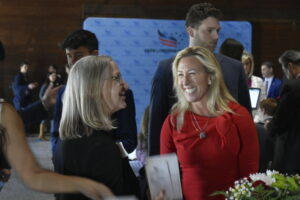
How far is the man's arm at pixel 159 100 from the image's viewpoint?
2898mm

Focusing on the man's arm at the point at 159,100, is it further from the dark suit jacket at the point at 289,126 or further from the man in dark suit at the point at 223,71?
the dark suit jacket at the point at 289,126

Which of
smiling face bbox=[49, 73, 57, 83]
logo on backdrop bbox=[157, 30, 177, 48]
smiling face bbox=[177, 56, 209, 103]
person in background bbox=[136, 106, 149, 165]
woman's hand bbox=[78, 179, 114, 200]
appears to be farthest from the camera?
logo on backdrop bbox=[157, 30, 177, 48]

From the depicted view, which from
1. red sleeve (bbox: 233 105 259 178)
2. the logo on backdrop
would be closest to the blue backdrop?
the logo on backdrop

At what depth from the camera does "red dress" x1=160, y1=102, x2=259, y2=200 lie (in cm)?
242

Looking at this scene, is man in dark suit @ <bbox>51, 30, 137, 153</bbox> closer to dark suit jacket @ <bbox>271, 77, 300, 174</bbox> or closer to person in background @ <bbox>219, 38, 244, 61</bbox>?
person in background @ <bbox>219, 38, 244, 61</bbox>

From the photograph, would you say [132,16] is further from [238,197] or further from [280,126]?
[238,197]

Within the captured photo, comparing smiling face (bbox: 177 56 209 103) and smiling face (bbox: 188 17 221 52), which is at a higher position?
smiling face (bbox: 188 17 221 52)

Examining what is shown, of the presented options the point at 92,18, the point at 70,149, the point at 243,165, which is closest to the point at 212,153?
the point at 243,165

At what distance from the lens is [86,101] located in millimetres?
2002

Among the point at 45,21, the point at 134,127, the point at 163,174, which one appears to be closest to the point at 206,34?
the point at 134,127

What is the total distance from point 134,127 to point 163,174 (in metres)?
1.18

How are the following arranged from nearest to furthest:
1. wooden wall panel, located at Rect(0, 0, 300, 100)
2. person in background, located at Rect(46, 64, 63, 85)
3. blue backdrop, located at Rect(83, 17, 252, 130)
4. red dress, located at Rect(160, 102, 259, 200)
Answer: red dress, located at Rect(160, 102, 259, 200)
blue backdrop, located at Rect(83, 17, 252, 130)
person in background, located at Rect(46, 64, 63, 85)
wooden wall panel, located at Rect(0, 0, 300, 100)

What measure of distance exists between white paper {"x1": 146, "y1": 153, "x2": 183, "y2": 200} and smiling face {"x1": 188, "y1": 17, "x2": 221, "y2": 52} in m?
1.23

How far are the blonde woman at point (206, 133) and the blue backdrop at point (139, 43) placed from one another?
8505 mm
